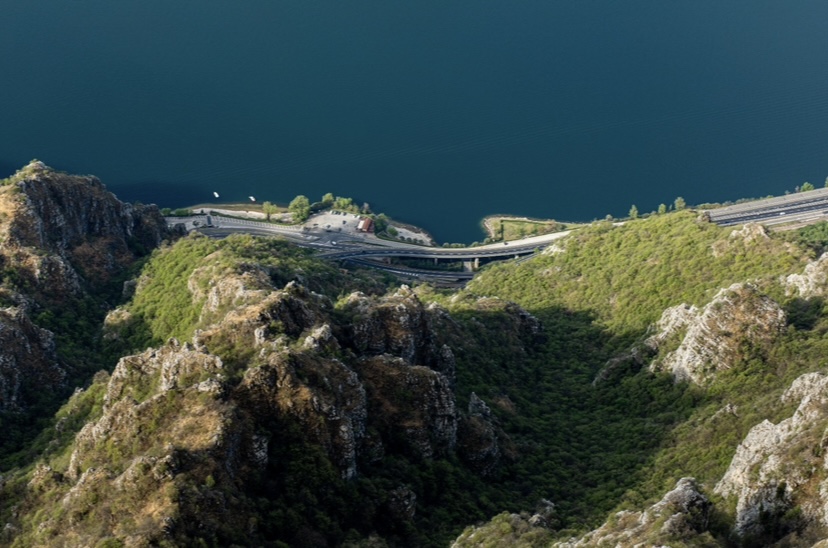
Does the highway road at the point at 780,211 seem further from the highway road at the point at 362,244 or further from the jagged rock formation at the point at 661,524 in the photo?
the jagged rock formation at the point at 661,524

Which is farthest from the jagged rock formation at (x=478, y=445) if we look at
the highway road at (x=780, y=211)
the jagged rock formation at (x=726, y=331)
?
the highway road at (x=780, y=211)

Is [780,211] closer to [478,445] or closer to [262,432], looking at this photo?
[478,445]

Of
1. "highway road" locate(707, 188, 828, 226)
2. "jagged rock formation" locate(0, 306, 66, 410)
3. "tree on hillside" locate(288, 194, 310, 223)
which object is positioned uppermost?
"tree on hillside" locate(288, 194, 310, 223)

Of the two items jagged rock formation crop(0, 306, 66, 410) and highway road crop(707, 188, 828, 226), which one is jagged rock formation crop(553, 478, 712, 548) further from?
highway road crop(707, 188, 828, 226)

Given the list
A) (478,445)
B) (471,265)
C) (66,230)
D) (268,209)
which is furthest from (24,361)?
(268,209)

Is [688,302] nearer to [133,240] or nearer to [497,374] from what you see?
[497,374]

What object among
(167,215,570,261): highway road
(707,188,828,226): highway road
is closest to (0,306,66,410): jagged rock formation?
(167,215,570,261): highway road

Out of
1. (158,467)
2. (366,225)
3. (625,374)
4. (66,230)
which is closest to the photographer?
(158,467)
